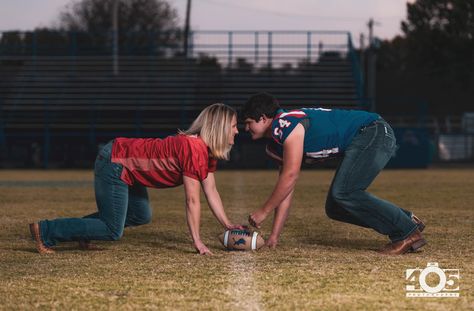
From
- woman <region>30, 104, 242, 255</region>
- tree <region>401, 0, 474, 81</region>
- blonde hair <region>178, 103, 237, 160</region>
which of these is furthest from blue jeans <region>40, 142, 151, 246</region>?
tree <region>401, 0, 474, 81</region>

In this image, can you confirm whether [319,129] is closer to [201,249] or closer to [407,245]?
[407,245]

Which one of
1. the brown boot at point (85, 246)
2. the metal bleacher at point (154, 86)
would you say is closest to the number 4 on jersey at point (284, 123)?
the brown boot at point (85, 246)

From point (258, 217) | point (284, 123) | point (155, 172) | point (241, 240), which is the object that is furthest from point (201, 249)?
point (284, 123)

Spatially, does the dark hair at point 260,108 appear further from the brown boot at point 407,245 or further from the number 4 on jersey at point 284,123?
the brown boot at point 407,245

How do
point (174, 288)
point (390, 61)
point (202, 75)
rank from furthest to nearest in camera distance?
point (390, 61)
point (202, 75)
point (174, 288)

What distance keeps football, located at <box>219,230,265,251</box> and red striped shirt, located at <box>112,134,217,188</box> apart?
58 centimetres

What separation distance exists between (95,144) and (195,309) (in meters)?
26.1

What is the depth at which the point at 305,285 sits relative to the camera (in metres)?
5.52

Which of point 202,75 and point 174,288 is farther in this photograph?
point 202,75

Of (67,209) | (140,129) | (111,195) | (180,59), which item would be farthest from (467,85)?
(111,195)

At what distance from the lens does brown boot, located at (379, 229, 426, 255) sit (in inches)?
278

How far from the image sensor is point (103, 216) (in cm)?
712

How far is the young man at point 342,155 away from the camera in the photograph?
6715mm

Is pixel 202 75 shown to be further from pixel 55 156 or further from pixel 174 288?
pixel 174 288
